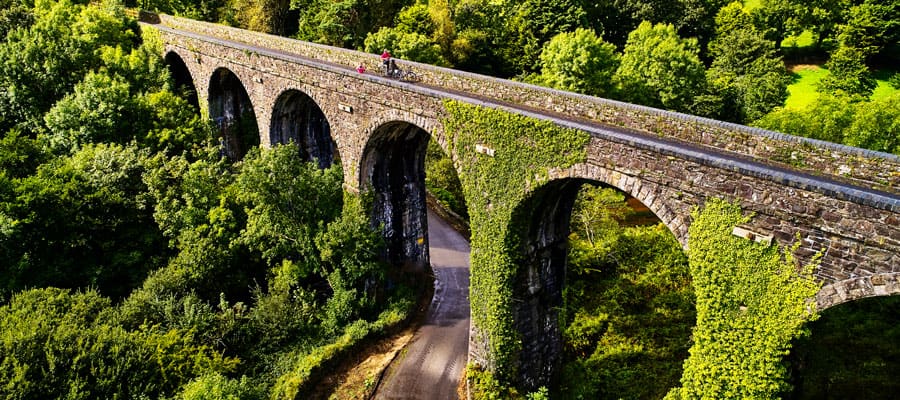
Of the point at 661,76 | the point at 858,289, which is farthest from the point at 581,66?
the point at 858,289

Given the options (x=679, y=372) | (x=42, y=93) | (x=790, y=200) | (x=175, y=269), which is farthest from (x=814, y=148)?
(x=42, y=93)

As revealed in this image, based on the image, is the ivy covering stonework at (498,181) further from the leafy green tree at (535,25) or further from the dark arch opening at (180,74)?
the leafy green tree at (535,25)

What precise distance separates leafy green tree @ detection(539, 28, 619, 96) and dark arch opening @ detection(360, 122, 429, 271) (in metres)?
13.8

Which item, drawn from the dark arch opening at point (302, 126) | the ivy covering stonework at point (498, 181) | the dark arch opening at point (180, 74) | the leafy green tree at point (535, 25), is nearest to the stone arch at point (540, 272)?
the ivy covering stonework at point (498, 181)

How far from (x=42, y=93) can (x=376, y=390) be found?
2962 cm

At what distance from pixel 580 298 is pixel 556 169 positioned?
34.5 ft

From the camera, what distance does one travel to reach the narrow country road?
21.1 m

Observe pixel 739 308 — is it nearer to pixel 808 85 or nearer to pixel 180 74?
pixel 808 85

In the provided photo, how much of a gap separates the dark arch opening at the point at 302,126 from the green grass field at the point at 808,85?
100 ft

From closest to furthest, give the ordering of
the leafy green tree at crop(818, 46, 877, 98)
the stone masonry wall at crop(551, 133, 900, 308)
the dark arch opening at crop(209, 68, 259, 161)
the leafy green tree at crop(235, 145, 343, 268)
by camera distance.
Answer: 1. the stone masonry wall at crop(551, 133, 900, 308)
2. the leafy green tree at crop(235, 145, 343, 268)
3. the dark arch opening at crop(209, 68, 259, 161)
4. the leafy green tree at crop(818, 46, 877, 98)

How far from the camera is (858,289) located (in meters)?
10.7

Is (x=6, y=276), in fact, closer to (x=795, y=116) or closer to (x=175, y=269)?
(x=175, y=269)

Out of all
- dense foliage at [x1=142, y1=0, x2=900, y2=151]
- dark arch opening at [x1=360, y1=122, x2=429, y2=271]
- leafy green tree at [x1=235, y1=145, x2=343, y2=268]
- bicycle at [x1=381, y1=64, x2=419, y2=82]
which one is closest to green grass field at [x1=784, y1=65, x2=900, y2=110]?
dense foliage at [x1=142, y1=0, x2=900, y2=151]

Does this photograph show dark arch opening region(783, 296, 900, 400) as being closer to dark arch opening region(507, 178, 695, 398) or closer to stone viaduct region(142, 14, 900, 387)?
dark arch opening region(507, 178, 695, 398)
